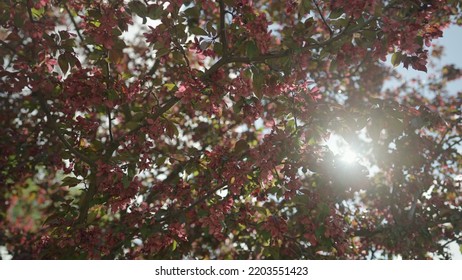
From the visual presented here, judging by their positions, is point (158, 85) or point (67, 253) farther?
point (67, 253)

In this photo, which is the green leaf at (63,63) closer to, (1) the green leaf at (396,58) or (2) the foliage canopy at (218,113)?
(2) the foliage canopy at (218,113)

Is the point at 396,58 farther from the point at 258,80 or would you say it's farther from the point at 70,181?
the point at 70,181

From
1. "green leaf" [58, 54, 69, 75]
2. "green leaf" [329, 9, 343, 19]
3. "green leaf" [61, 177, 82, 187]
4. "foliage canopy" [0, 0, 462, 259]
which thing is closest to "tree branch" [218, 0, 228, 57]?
"foliage canopy" [0, 0, 462, 259]

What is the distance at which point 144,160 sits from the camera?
3.76 metres

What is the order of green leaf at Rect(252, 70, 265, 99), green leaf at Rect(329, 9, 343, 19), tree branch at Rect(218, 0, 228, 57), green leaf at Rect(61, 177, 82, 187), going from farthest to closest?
green leaf at Rect(61, 177, 82, 187)
tree branch at Rect(218, 0, 228, 57)
green leaf at Rect(252, 70, 265, 99)
green leaf at Rect(329, 9, 343, 19)

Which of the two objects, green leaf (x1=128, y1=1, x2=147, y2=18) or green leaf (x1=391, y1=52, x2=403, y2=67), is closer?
green leaf (x1=391, y1=52, x2=403, y2=67)

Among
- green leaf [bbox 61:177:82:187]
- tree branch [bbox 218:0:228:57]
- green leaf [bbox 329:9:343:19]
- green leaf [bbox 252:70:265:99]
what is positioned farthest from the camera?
green leaf [bbox 61:177:82:187]

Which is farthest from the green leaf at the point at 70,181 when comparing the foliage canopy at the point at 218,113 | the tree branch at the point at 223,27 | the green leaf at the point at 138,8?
the tree branch at the point at 223,27

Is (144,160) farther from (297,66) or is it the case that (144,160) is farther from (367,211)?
(367,211)

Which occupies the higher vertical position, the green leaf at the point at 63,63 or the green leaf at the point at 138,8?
the green leaf at the point at 138,8

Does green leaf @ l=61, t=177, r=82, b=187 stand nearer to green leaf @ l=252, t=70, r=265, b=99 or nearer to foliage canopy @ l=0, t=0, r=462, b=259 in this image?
foliage canopy @ l=0, t=0, r=462, b=259

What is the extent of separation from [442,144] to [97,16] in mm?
4730

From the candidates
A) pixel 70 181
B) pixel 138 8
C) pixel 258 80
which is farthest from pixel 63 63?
pixel 258 80
